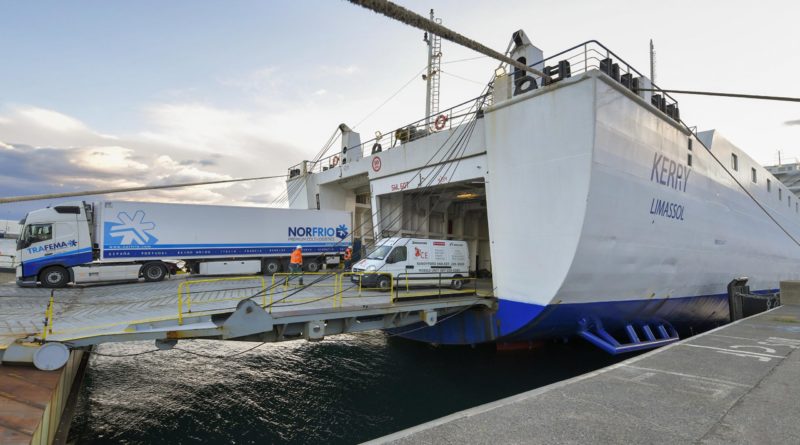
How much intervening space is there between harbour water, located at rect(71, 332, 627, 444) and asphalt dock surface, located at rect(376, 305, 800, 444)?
4.71m

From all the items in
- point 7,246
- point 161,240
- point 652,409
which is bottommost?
point 652,409

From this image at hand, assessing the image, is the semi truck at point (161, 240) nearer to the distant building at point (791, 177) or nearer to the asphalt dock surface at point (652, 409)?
the asphalt dock surface at point (652, 409)

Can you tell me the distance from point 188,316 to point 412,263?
7689 mm

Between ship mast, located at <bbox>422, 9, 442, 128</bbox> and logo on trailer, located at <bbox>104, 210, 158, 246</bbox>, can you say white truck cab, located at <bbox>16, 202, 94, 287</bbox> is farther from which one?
ship mast, located at <bbox>422, 9, 442, 128</bbox>

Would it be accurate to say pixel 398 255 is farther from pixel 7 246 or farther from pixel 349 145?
pixel 7 246

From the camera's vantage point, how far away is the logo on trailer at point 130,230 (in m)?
16.1

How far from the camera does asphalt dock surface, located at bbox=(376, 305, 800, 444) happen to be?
3.88 m

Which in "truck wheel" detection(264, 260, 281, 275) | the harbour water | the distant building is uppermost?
the distant building

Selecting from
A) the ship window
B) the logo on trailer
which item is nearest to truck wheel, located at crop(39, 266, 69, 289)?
the logo on trailer

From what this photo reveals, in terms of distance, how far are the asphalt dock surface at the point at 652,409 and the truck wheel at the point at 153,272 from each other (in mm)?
16567

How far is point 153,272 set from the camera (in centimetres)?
1694

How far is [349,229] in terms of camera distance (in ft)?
73.2

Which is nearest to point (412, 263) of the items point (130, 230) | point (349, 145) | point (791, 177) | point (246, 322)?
point (246, 322)

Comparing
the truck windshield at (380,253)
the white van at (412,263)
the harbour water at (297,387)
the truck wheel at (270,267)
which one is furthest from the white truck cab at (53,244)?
the truck windshield at (380,253)
